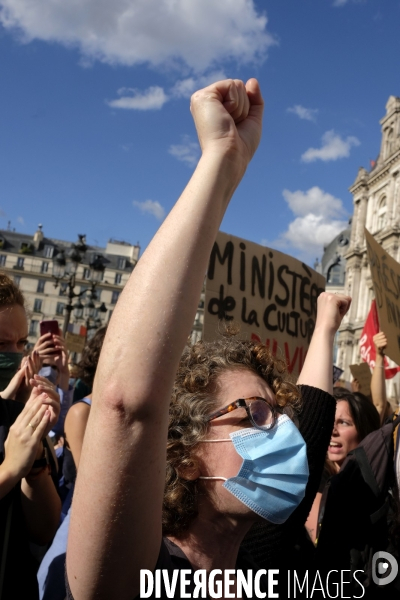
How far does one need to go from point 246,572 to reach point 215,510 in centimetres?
29

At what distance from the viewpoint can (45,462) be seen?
2512mm

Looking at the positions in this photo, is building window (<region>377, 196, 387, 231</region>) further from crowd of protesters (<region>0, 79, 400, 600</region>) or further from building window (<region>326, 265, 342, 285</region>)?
crowd of protesters (<region>0, 79, 400, 600</region>)

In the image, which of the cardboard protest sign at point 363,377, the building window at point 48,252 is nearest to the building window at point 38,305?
the building window at point 48,252

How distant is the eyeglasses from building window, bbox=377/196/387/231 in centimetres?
3870

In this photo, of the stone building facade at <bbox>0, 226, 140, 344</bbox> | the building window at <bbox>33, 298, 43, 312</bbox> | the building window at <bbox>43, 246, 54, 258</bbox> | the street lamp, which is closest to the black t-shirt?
the street lamp

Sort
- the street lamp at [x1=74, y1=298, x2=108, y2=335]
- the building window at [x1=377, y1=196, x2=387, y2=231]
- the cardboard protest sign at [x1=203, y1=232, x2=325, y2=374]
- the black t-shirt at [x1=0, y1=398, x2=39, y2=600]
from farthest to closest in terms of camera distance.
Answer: the building window at [x1=377, y1=196, x2=387, y2=231], the street lamp at [x1=74, y1=298, x2=108, y2=335], the cardboard protest sign at [x1=203, y1=232, x2=325, y2=374], the black t-shirt at [x1=0, y1=398, x2=39, y2=600]

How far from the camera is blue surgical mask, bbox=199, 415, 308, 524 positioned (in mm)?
1614

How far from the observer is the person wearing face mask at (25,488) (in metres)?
2.29

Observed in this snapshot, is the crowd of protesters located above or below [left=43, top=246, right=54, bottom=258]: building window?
below

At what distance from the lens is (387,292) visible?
548 centimetres

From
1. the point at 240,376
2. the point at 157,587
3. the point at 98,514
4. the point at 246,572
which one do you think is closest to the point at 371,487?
the point at 246,572

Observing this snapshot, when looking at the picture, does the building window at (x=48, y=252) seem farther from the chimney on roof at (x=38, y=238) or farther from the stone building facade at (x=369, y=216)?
the stone building facade at (x=369, y=216)

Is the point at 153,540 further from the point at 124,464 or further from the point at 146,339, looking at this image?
the point at 146,339

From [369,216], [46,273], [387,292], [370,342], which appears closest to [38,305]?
[46,273]
